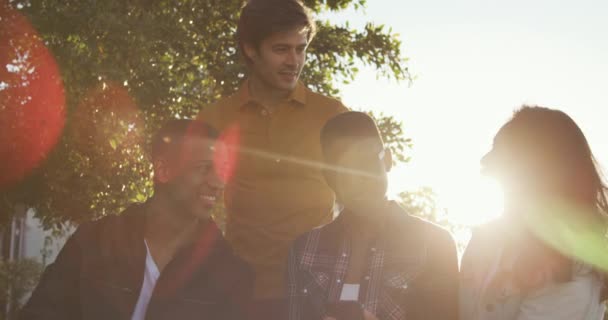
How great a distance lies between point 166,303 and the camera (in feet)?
15.3

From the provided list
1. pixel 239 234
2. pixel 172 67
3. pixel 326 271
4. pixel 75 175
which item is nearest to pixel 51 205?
pixel 75 175

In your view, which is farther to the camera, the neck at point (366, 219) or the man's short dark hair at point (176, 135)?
the man's short dark hair at point (176, 135)

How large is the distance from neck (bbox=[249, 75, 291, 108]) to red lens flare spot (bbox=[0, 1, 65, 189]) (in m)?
7.39

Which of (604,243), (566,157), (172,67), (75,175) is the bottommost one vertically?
(604,243)

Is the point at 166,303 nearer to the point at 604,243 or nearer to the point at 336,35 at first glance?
the point at 604,243

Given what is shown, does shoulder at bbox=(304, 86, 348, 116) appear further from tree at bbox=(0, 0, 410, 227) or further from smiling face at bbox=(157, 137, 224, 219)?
tree at bbox=(0, 0, 410, 227)

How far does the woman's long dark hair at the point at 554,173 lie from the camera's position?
156 inches

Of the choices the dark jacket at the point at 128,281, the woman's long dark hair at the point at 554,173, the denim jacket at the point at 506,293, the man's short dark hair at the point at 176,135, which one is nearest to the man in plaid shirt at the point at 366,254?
the denim jacket at the point at 506,293

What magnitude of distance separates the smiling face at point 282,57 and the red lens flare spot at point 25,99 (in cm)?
758

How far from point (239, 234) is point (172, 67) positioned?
9.10 m

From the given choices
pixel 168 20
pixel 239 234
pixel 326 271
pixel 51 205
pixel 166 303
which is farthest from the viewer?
pixel 51 205

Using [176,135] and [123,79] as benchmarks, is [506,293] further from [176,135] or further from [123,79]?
[123,79]

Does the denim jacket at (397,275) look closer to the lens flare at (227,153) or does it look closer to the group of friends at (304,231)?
the group of friends at (304,231)

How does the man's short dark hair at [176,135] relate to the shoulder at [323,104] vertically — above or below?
below
